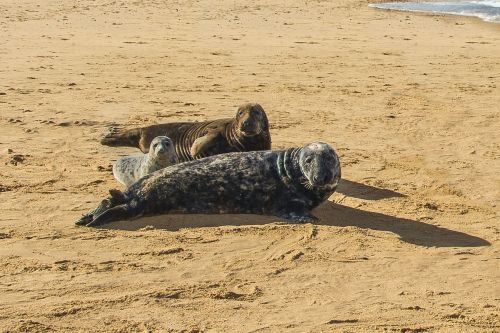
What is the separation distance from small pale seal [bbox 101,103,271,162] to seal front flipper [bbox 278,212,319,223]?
152cm

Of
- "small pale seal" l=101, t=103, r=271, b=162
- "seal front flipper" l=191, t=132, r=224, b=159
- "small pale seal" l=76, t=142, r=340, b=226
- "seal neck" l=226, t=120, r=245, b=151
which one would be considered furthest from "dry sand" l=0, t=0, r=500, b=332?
"seal neck" l=226, t=120, r=245, b=151

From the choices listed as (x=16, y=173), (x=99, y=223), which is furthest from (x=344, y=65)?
(x=99, y=223)

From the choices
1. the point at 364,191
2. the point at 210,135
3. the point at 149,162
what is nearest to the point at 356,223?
the point at 364,191

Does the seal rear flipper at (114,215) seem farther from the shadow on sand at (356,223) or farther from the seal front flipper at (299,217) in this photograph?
the seal front flipper at (299,217)

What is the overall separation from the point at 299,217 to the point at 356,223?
0.44 metres

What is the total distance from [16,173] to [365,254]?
3.47 m

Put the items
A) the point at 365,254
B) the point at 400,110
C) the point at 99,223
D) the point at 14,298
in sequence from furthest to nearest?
the point at 400,110 < the point at 99,223 < the point at 365,254 < the point at 14,298

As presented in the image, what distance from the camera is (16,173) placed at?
842cm

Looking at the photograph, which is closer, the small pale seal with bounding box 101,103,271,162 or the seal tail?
the small pale seal with bounding box 101,103,271,162

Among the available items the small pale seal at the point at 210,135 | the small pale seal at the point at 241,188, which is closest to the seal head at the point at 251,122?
the small pale seal at the point at 210,135

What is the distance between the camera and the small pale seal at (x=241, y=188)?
7238 millimetres

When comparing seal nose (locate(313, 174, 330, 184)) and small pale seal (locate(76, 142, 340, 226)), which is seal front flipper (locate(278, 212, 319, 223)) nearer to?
small pale seal (locate(76, 142, 340, 226))

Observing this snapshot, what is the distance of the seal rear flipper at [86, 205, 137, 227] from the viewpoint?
7.00 metres

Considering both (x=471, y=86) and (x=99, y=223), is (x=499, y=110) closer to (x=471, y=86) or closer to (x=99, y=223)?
(x=471, y=86)
